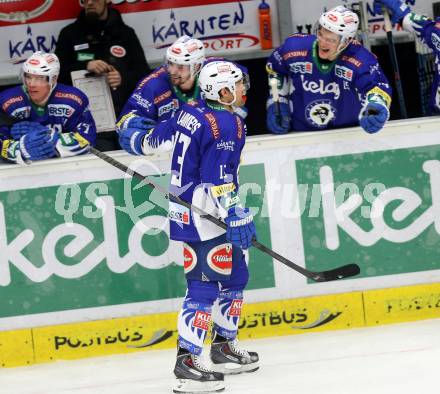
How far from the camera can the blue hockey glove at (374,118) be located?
636 centimetres

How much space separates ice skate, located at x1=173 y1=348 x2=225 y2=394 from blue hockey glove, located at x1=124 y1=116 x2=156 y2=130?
1.16 m

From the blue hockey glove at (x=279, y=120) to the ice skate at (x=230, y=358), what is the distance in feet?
4.02

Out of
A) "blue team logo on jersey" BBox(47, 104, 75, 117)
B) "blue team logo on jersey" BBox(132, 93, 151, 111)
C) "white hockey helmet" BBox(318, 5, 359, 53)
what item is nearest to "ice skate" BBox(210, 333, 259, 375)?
"blue team logo on jersey" BBox(132, 93, 151, 111)

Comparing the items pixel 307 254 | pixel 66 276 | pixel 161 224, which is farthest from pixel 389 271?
pixel 66 276

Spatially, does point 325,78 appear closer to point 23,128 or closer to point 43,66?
point 43,66

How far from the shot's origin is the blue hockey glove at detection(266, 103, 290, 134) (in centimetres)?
664

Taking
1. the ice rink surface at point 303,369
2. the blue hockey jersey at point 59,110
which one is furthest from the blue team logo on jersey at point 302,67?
the ice rink surface at point 303,369

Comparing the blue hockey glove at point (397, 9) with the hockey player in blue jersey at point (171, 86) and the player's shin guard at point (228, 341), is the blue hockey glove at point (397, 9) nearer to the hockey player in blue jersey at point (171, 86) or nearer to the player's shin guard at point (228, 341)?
the hockey player in blue jersey at point (171, 86)

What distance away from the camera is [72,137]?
6.53m

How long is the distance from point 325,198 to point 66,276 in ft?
4.58

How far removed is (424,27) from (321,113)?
2.40 feet

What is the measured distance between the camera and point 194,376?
564 cm

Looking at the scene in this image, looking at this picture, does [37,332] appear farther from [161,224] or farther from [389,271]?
[389,271]

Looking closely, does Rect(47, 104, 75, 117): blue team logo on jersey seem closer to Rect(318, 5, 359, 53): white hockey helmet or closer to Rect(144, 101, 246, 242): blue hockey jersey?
Rect(144, 101, 246, 242): blue hockey jersey
